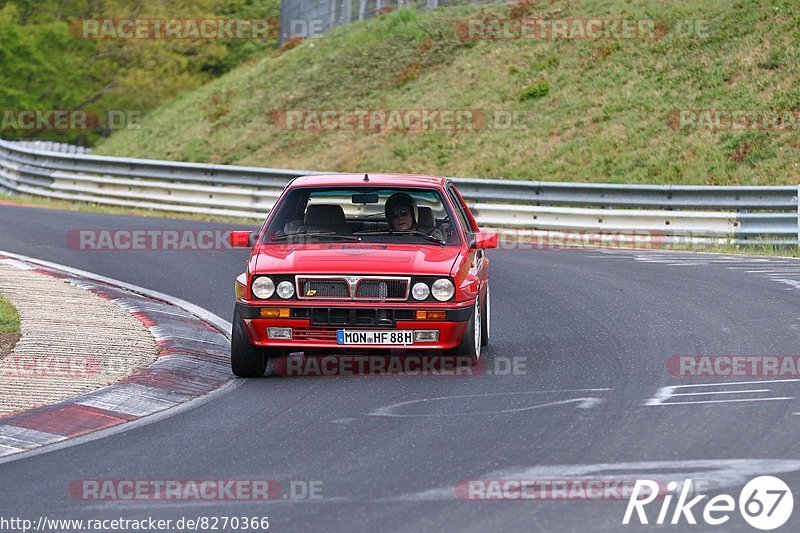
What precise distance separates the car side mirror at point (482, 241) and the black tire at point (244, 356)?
6.50 feet

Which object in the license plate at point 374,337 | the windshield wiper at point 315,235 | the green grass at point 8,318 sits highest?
the windshield wiper at point 315,235

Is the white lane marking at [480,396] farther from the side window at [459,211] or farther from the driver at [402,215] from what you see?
the side window at [459,211]

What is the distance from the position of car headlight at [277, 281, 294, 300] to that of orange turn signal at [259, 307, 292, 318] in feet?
0.32

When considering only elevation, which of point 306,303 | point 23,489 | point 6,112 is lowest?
point 23,489

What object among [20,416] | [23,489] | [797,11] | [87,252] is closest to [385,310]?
[20,416]

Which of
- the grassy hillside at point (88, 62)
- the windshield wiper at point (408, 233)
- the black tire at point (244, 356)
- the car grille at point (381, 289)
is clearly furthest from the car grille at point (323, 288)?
the grassy hillside at point (88, 62)

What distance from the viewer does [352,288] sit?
966 cm

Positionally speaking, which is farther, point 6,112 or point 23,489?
point 6,112

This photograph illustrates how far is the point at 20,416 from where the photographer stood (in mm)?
8195

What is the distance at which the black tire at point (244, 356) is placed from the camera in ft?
32.0

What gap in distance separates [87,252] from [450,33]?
81.0 ft

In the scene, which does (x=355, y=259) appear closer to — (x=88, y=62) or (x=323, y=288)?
(x=323, y=288)

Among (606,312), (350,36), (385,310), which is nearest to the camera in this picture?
(385,310)

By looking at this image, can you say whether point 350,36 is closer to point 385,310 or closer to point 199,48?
point 199,48
